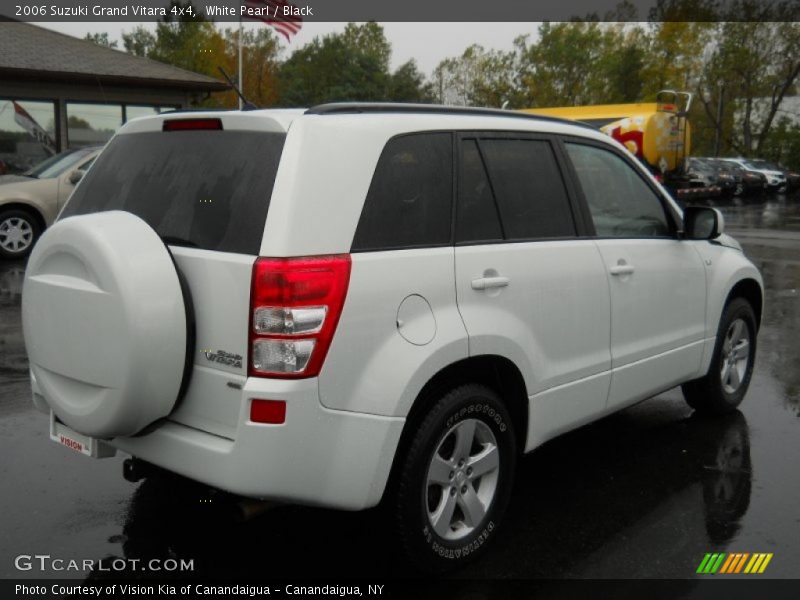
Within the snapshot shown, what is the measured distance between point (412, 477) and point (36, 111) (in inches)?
793

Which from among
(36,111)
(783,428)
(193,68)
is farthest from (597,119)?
(193,68)

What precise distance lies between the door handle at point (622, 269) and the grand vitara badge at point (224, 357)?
203cm

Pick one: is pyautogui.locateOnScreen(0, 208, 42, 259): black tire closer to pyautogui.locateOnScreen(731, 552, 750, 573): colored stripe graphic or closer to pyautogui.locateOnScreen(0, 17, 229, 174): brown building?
pyautogui.locateOnScreen(0, 17, 229, 174): brown building

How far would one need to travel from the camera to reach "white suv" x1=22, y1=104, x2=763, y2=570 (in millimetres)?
2854

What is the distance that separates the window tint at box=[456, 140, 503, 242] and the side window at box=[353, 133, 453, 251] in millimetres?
74

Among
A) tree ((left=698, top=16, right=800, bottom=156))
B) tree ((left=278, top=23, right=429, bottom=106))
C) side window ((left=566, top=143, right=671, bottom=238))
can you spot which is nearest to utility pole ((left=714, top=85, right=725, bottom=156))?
tree ((left=698, top=16, right=800, bottom=156))

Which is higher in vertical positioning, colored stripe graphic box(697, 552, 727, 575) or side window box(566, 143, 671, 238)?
side window box(566, 143, 671, 238)

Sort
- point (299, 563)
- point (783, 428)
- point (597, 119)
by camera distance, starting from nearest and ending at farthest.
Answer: point (299, 563)
point (783, 428)
point (597, 119)

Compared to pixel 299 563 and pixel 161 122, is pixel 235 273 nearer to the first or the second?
pixel 161 122

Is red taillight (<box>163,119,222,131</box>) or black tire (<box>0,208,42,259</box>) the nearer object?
red taillight (<box>163,119,222,131</box>)

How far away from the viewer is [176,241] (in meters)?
3.16

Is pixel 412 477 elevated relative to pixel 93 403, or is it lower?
lower

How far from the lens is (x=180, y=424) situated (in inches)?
122

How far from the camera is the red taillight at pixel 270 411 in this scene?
2.80 m
